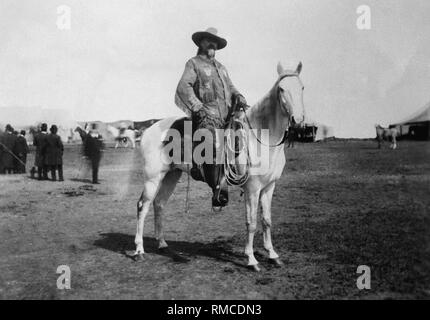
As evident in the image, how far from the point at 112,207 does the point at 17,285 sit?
5365 millimetres

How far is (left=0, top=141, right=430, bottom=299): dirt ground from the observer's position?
4984mm

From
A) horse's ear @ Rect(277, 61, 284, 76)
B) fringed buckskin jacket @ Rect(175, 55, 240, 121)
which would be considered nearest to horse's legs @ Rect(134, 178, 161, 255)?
fringed buckskin jacket @ Rect(175, 55, 240, 121)

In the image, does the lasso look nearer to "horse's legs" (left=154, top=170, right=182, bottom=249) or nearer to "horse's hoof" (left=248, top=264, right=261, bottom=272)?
"horse's hoof" (left=248, top=264, right=261, bottom=272)

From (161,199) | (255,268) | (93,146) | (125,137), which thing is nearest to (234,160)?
(255,268)

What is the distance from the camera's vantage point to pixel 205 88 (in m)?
6.06

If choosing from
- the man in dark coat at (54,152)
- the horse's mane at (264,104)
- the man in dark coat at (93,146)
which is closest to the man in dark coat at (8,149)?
the man in dark coat at (54,152)

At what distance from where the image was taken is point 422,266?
17.2ft

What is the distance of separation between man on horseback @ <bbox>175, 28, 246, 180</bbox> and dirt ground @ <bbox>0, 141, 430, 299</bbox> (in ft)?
5.63

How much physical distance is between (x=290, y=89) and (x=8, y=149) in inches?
696

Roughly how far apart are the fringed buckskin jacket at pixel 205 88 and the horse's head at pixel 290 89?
104 cm

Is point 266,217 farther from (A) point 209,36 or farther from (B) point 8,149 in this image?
(B) point 8,149
